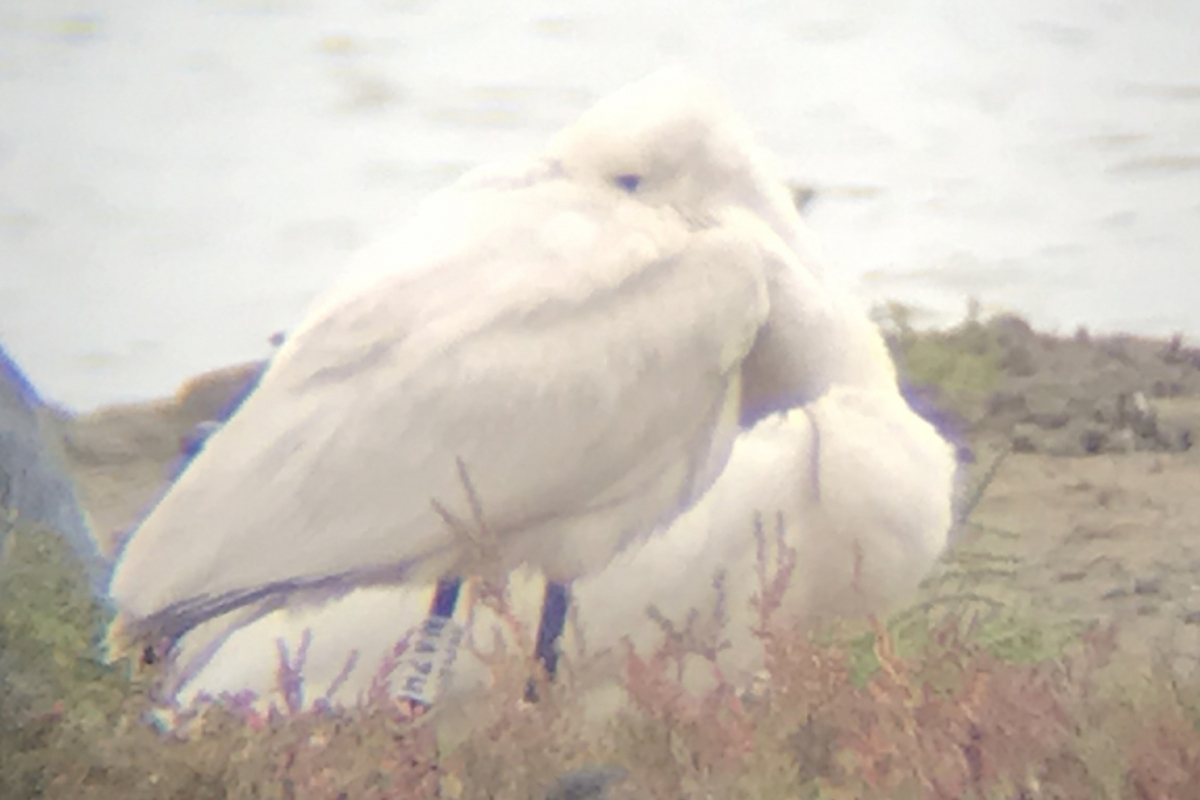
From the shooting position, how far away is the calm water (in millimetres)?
2150

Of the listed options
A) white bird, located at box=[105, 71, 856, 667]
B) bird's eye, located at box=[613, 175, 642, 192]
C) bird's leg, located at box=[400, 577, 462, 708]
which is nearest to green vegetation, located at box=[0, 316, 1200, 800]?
bird's leg, located at box=[400, 577, 462, 708]

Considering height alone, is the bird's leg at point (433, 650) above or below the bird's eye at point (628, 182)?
below

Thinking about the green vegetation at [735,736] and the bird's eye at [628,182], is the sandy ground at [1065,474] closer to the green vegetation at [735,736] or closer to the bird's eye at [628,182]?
the green vegetation at [735,736]

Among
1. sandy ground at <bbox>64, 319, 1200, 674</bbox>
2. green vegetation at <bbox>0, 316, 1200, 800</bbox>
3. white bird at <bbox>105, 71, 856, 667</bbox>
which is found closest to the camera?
green vegetation at <bbox>0, 316, 1200, 800</bbox>

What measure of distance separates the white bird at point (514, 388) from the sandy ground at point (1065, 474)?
0.50ft

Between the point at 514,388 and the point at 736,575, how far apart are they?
17.3 inches

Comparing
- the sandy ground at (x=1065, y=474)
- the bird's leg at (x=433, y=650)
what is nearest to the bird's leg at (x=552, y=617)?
the bird's leg at (x=433, y=650)

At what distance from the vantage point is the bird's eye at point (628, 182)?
7.04 ft

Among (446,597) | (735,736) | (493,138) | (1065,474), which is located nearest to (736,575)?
(735,736)

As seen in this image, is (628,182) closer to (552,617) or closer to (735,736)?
(552,617)

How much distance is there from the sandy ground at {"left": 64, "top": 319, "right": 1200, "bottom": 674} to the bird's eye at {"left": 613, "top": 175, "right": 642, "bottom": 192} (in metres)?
0.51

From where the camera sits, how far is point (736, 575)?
6.79 feet

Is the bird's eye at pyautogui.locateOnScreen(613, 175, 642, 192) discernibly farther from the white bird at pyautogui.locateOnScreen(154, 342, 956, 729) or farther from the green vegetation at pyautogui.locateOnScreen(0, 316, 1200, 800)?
the green vegetation at pyautogui.locateOnScreen(0, 316, 1200, 800)

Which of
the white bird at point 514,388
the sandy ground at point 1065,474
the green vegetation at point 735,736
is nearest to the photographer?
the green vegetation at point 735,736
